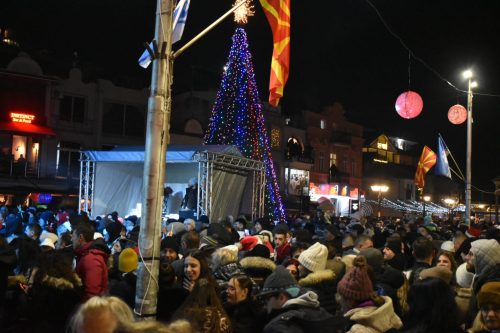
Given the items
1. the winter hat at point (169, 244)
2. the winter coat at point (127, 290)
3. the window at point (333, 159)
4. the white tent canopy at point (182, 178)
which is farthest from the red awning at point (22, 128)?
the window at point (333, 159)

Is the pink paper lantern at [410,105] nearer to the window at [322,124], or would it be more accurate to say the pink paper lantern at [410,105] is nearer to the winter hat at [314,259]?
the winter hat at [314,259]

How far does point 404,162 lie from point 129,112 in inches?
1572

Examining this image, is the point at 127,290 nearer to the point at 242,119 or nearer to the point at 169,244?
the point at 169,244

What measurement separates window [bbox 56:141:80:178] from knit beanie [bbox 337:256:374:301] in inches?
1121

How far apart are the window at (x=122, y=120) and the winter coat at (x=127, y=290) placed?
28.6 metres

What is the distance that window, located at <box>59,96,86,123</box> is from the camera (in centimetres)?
3138

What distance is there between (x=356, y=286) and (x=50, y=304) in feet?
8.91

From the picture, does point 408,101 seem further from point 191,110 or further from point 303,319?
point 191,110

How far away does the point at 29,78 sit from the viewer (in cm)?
2941

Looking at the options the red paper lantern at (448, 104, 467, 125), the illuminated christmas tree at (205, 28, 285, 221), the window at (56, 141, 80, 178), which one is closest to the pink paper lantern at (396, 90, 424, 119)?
the red paper lantern at (448, 104, 467, 125)

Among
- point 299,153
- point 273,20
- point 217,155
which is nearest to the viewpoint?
point 273,20

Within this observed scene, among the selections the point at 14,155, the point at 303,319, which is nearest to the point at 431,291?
the point at 303,319

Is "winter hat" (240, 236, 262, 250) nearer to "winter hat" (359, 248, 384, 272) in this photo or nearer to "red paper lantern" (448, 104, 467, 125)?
"winter hat" (359, 248, 384, 272)

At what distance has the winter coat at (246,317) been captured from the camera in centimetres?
415
